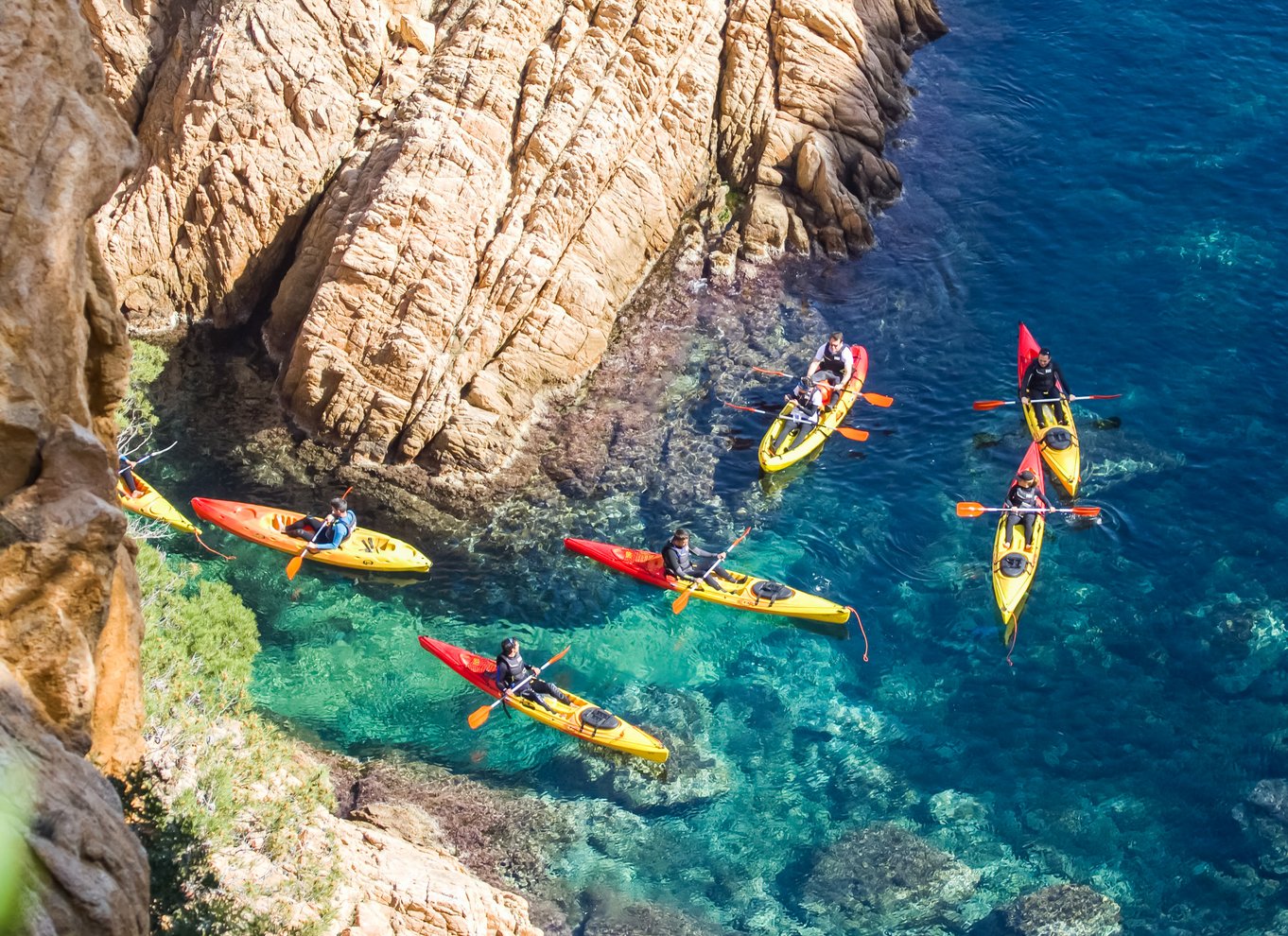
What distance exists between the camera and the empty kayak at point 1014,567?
71.1 feet

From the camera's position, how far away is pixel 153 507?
23828 mm

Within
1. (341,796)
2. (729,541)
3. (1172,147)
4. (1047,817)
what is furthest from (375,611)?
(1172,147)

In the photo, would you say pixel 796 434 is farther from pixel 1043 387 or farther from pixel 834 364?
pixel 1043 387

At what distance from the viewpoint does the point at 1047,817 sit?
18906mm

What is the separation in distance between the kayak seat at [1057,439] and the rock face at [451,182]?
7236mm

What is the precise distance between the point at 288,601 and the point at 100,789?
14.3 m

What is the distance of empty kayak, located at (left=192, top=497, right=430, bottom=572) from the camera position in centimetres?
2328

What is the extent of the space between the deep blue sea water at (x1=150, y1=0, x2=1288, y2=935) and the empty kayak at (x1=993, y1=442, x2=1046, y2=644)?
30cm

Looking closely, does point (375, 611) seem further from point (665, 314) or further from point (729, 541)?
point (665, 314)

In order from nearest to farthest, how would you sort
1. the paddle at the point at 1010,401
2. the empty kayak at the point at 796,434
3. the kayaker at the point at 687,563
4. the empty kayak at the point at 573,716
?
1. the empty kayak at the point at 573,716
2. the kayaker at the point at 687,563
3. the empty kayak at the point at 796,434
4. the paddle at the point at 1010,401

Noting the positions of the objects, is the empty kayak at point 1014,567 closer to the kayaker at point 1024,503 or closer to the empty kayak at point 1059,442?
the kayaker at point 1024,503

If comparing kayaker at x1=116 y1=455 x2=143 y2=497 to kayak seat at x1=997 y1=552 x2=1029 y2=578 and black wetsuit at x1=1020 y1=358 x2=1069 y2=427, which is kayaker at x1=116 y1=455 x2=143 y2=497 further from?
black wetsuit at x1=1020 y1=358 x2=1069 y2=427

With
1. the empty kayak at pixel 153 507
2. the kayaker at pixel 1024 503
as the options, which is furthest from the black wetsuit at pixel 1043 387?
the empty kayak at pixel 153 507

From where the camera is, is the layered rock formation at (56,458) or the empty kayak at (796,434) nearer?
the layered rock formation at (56,458)
